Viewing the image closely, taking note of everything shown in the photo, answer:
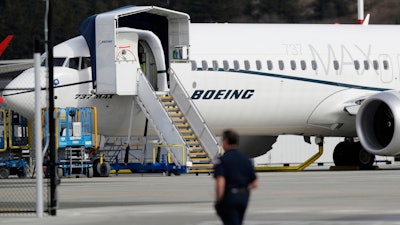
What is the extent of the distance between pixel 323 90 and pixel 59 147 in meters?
7.83

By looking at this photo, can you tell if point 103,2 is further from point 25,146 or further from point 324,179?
point 324,179

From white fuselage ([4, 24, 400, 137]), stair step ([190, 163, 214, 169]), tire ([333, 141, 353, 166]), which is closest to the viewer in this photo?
stair step ([190, 163, 214, 169])

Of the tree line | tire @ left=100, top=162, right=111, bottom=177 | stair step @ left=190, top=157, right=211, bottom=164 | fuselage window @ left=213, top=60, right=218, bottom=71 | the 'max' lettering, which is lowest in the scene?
tire @ left=100, top=162, right=111, bottom=177

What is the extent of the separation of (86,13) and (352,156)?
36069 mm

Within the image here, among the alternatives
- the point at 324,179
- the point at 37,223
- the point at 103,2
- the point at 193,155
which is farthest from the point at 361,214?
the point at 103,2

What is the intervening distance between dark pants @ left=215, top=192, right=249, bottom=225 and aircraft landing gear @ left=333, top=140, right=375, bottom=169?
2539cm

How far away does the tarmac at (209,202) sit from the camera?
20.3 m

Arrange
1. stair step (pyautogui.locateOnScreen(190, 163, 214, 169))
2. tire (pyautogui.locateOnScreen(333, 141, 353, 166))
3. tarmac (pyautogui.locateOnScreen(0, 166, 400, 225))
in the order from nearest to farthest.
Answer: tarmac (pyautogui.locateOnScreen(0, 166, 400, 225))
stair step (pyautogui.locateOnScreen(190, 163, 214, 169))
tire (pyautogui.locateOnScreen(333, 141, 353, 166))

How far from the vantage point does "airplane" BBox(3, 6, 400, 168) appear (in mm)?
36406

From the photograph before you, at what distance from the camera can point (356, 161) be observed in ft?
135

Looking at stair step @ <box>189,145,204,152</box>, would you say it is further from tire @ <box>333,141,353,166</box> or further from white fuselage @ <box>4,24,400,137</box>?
tire @ <box>333,141,353,166</box>

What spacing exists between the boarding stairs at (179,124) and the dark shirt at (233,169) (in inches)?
779

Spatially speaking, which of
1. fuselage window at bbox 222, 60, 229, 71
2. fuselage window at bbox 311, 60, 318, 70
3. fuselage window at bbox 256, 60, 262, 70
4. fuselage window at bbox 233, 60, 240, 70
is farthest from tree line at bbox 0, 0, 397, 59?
fuselage window at bbox 222, 60, 229, 71

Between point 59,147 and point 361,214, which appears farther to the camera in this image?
point 59,147
